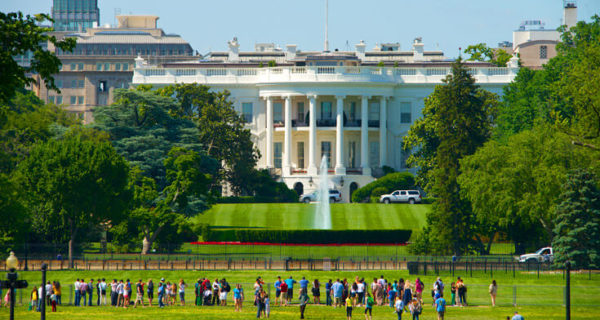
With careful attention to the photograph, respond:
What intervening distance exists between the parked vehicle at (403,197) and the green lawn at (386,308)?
37.9 metres

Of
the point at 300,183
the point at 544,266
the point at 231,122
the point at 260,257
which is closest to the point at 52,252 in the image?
the point at 260,257

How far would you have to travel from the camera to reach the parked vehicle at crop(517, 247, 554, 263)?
6241 centimetres

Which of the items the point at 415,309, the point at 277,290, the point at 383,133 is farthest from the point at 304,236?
the point at 383,133

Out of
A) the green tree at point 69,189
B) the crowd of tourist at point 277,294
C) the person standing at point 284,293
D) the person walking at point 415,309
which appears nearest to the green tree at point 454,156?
the crowd of tourist at point 277,294

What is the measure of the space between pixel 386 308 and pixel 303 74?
212 ft

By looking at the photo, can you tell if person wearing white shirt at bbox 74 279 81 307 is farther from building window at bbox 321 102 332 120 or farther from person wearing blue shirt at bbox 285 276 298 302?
building window at bbox 321 102 332 120

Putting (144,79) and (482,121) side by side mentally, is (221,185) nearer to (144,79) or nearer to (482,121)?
(144,79)

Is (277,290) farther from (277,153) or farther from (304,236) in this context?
(277,153)

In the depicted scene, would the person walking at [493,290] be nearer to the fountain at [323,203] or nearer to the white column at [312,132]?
the fountain at [323,203]

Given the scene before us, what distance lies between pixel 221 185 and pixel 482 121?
118 feet

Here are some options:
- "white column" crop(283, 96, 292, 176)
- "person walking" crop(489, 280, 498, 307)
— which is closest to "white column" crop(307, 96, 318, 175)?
"white column" crop(283, 96, 292, 176)

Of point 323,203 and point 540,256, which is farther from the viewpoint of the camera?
point 323,203

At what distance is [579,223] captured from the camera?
60219 millimetres

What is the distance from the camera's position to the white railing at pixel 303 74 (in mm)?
112688
